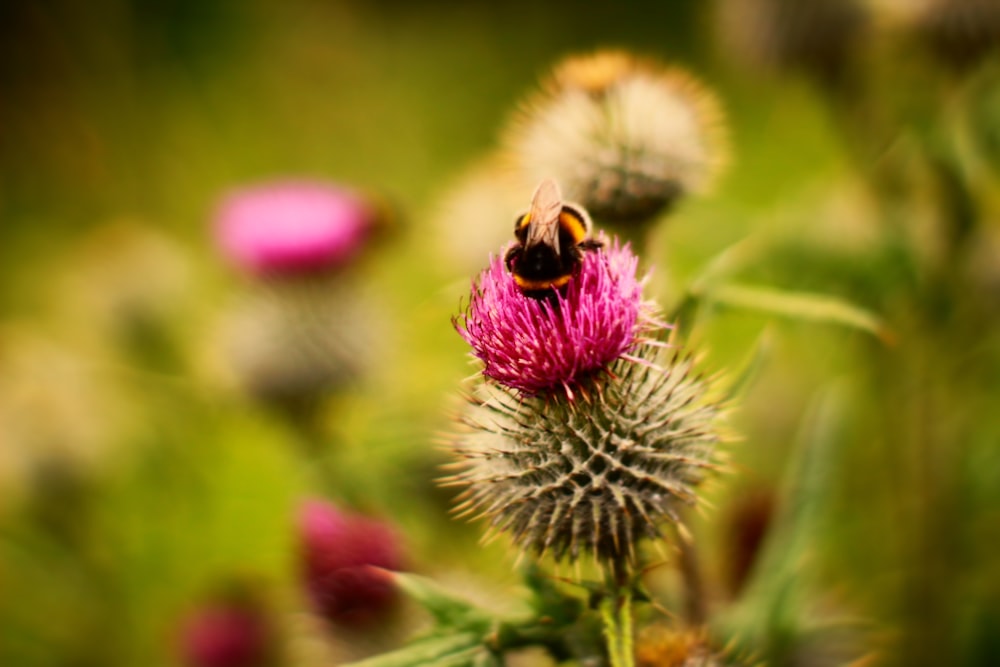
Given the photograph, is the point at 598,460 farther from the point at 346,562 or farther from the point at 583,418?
the point at 346,562

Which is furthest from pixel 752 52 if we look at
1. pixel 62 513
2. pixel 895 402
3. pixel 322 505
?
pixel 62 513

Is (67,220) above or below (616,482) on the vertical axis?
above

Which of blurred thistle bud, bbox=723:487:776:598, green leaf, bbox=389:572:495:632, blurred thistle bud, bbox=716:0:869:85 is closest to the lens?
green leaf, bbox=389:572:495:632

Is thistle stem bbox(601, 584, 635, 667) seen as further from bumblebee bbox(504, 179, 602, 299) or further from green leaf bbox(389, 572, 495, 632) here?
bumblebee bbox(504, 179, 602, 299)

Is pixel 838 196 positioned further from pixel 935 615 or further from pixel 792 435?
pixel 935 615

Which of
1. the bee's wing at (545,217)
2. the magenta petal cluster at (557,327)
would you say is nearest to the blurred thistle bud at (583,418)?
the magenta petal cluster at (557,327)

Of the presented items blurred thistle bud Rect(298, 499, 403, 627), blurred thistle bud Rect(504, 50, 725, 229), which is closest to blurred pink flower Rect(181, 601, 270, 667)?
blurred thistle bud Rect(298, 499, 403, 627)

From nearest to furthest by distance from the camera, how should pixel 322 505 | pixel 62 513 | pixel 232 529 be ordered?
pixel 322 505 < pixel 62 513 < pixel 232 529

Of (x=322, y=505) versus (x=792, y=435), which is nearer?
(x=322, y=505)
